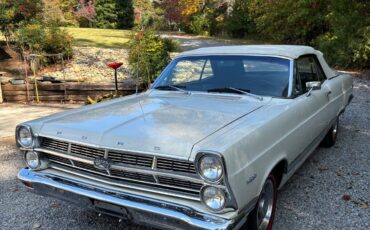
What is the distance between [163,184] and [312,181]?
2.52m

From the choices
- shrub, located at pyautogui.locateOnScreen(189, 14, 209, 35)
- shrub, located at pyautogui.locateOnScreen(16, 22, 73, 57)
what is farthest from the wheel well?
shrub, located at pyautogui.locateOnScreen(189, 14, 209, 35)

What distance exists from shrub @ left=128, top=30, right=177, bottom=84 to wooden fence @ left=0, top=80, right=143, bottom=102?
498 millimetres

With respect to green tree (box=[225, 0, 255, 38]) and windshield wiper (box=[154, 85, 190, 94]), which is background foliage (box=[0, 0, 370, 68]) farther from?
windshield wiper (box=[154, 85, 190, 94])

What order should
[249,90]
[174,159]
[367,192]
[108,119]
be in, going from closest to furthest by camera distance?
[174,159] < [108,119] < [249,90] < [367,192]

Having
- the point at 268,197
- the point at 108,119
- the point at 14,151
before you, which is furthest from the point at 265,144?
the point at 14,151

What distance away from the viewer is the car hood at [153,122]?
9.33 ft

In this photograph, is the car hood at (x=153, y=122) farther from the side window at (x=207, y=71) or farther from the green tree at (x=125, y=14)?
the green tree at (x=125, y=14)

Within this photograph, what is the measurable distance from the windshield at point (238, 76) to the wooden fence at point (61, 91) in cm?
467

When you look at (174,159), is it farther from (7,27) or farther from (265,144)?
(7,27)

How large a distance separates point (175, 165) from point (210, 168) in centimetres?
27

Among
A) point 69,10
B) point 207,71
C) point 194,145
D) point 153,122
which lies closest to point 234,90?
point 207,71

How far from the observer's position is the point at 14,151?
6059mm

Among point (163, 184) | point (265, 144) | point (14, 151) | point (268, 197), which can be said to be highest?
point (265, 144)

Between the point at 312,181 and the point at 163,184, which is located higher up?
the point at 163,184
